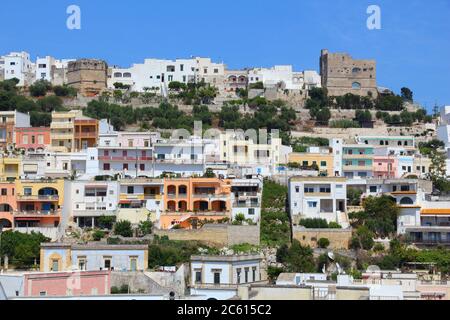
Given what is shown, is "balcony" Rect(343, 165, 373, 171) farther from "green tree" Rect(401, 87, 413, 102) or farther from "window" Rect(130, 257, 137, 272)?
"green tree" Rect(401, 87, 413, 102)

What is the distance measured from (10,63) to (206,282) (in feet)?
111

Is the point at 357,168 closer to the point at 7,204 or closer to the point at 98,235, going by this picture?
the point at 98,235

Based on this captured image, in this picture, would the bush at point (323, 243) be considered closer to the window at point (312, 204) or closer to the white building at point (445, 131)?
the window at point (312, 204)

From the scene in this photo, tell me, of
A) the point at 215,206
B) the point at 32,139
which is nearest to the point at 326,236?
the point at 215,206

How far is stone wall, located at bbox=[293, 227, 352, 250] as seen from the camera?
2397 centimetres

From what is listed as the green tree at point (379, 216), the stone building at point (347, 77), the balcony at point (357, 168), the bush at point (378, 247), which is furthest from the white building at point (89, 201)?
the stone building at point (347, 77)

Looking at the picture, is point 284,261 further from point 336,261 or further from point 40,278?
point 40,278

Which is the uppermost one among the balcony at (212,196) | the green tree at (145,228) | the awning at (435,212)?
the balcony at (212,196)

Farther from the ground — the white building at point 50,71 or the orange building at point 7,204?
the white building at point 50,71

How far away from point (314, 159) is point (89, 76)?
19732mm

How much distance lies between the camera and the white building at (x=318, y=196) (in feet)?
85.0

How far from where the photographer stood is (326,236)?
24.1 m

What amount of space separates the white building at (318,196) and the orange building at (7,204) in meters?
7.99

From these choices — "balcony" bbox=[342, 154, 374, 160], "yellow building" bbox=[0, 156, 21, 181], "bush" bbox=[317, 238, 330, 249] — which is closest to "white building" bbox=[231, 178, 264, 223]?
"bush" bbox=[317, 238, 330, 249]
